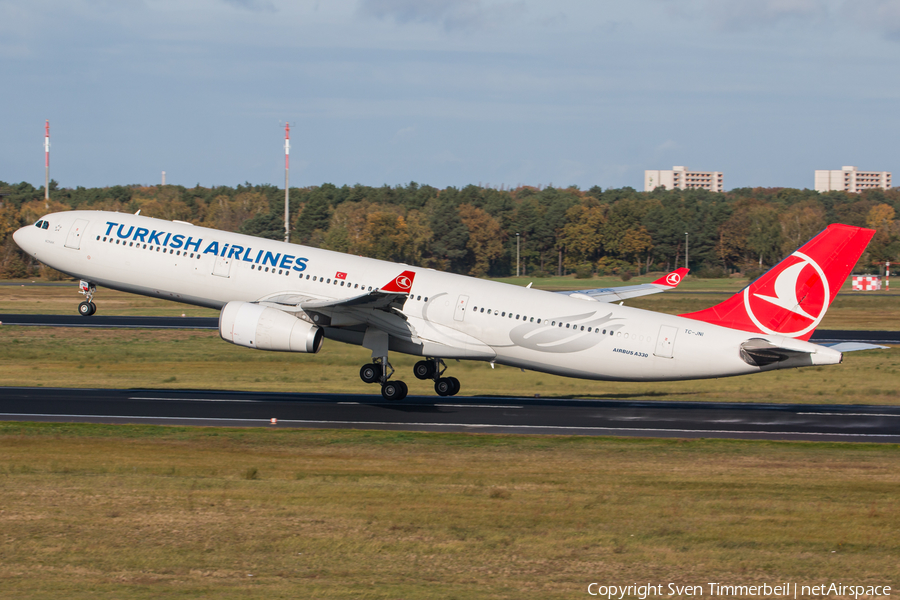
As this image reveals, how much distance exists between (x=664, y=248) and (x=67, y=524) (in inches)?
6088

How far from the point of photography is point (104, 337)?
58.6m

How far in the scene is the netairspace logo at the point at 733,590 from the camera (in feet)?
50.2

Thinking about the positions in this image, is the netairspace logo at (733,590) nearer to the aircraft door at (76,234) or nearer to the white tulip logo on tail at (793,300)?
the white tulip logo on tail at (793,300)

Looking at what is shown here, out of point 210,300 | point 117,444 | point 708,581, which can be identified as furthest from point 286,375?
point 708,581

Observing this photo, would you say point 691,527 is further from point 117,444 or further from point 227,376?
point 227,376

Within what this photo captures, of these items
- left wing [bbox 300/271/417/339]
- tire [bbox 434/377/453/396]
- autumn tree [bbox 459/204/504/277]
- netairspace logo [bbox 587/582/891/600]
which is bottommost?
netairspace logo [bbox 587/582/891/600]

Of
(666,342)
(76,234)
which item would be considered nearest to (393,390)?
(666,342)

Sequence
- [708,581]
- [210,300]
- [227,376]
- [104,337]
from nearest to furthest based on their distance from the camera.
→ [708,581]
[210,300]
[227,376]
[104,337]

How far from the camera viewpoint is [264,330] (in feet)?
111

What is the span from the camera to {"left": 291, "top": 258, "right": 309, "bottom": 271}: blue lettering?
37.2m

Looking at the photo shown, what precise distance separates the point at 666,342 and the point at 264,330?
50.4 feet

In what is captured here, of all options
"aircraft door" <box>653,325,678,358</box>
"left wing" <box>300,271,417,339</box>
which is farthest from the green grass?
"aircraft door" <box>653,325,678,358</box>

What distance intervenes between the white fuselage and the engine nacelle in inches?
87.5

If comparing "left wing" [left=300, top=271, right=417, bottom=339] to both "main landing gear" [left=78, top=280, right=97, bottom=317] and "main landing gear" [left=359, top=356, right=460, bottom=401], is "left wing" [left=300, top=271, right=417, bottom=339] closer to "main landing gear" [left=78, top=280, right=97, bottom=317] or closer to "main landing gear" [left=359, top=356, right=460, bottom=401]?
"main landing gear" [left=359, top=356, right=460, bottom=401]
